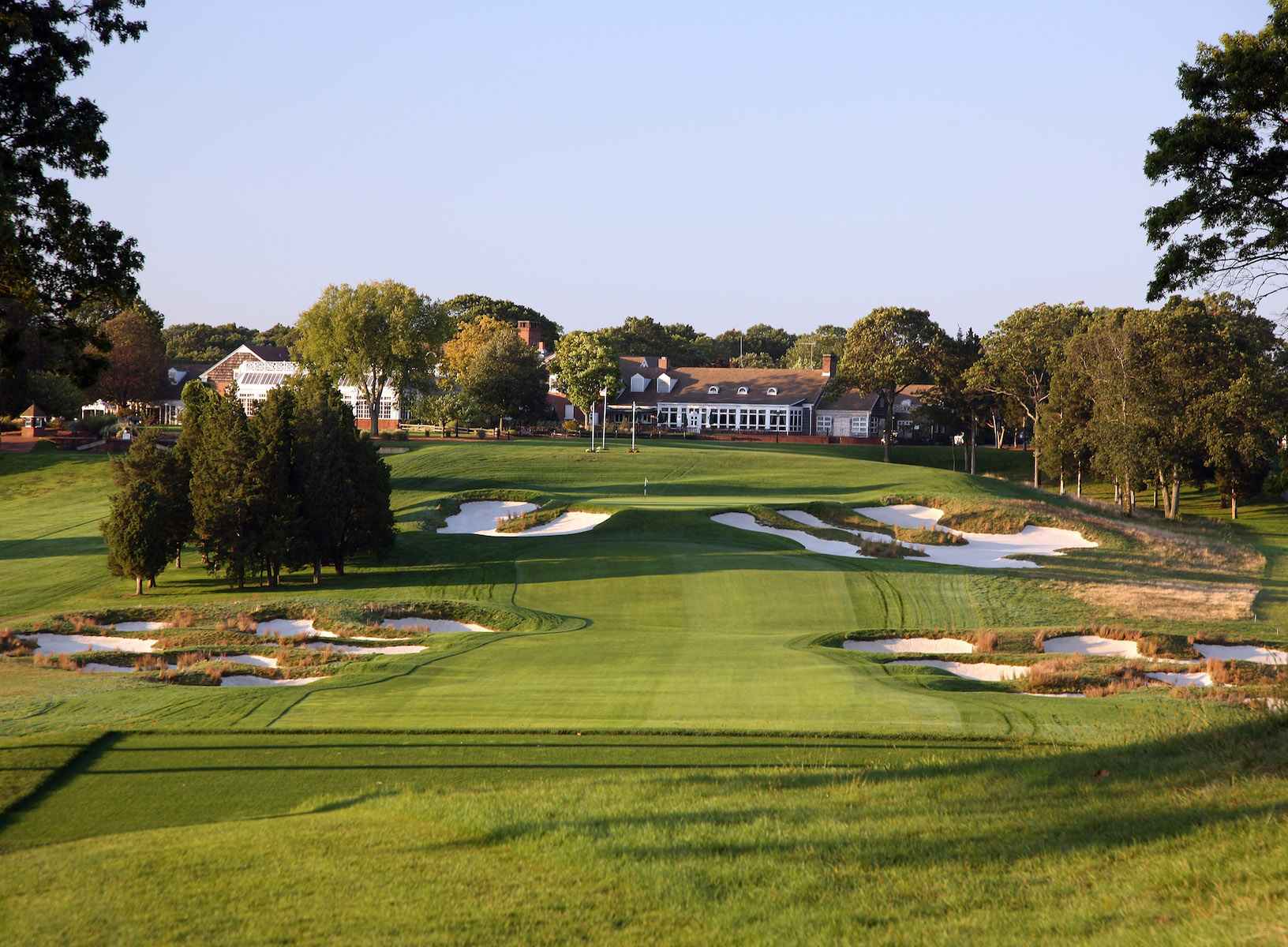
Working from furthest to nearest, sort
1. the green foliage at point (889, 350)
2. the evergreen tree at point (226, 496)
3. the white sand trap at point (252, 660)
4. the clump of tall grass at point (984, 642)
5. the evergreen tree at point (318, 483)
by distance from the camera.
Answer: the green foliage at point (889, 350)
the evergreen tree at point (318, 483)
the evergreen tree at point (226, 496)
the clump of tall grass at point (984, 642)
the white sand trap at point (252, 660)

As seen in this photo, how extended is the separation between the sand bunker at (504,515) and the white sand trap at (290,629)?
44.0ft

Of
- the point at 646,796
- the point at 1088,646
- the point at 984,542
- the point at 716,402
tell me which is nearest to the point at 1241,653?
the point at 1088,646

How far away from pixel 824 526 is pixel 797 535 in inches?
116

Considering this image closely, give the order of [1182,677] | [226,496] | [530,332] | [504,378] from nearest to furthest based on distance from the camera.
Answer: [1182,677] → [226,496] → [504,378] → [530,332]

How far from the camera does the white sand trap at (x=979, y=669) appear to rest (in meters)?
17.3

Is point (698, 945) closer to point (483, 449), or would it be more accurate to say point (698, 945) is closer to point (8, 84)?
point (8, 84)

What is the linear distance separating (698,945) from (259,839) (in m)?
A: 3.84

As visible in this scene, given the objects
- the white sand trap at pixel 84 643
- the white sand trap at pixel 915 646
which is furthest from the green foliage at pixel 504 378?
the white sand trap at pixel 915 646

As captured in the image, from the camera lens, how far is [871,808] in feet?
27.1

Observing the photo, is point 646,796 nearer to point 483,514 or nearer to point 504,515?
point 504,515

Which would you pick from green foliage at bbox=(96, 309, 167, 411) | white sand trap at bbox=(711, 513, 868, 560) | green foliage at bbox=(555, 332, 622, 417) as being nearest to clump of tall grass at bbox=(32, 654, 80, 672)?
white sand trap at bbox=(711, 513, 868, 560)

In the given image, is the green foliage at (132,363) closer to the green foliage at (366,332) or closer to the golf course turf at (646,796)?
the green foliage at (366,332)

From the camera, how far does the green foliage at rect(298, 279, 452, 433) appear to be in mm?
66750

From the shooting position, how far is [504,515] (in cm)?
3991
